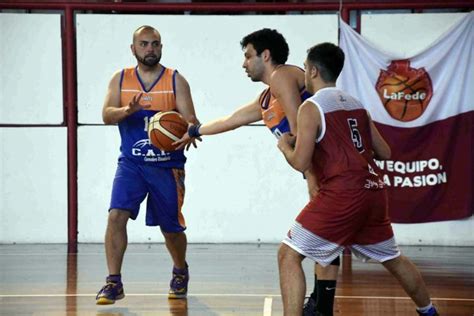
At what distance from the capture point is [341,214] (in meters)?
5.62

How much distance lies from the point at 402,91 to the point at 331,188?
4.98 meters

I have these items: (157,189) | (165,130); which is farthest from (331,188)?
A: (157,189)

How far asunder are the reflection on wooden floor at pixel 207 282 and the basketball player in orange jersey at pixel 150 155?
484 millimetres

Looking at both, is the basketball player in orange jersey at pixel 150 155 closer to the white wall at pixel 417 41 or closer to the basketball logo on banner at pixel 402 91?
the basketball logo on banner at pixel 402 91

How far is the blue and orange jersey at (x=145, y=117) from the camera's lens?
738 centimetres

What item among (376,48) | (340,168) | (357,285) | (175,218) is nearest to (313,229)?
A: (340,168)

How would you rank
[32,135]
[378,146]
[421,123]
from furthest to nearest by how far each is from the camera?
1. [32,135]
2. [421,123]
3. [378,146]

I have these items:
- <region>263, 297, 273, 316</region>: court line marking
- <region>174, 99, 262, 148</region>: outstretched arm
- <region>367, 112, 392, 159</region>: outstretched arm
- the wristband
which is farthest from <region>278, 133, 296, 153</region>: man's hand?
<region>263, 297, 273, 316</region>: court line marking

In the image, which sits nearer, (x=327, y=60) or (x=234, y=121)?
(x=327, y=60)

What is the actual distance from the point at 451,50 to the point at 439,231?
172 centimetres

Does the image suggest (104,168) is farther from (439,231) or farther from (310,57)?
(310,57)

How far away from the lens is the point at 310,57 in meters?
5.83

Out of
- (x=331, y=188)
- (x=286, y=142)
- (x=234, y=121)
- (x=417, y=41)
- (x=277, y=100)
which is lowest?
(x=331, y=188)

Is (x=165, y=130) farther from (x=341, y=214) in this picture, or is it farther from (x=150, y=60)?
(x=341, y=214)
